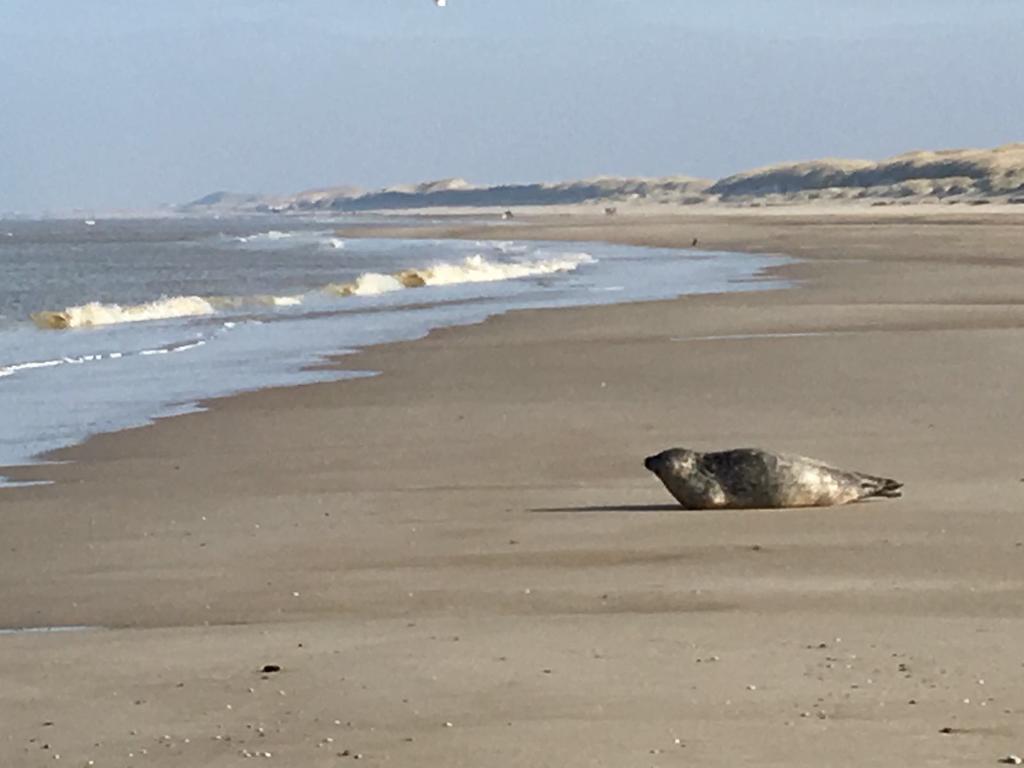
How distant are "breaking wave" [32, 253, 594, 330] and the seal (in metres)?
23.0

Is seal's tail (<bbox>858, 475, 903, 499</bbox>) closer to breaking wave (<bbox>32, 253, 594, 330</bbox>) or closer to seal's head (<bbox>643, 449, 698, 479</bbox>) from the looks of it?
seal's head (<bbox>643, 449, 698, 479</bbox>)

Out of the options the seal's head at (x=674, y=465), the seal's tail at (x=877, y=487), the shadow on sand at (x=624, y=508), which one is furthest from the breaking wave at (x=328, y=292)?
the seal's tail at (x=877, y=487)

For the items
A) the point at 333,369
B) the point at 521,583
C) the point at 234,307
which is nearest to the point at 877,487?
the point at 521,583

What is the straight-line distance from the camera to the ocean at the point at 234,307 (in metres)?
18.0

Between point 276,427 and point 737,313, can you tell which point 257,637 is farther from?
point 737,313

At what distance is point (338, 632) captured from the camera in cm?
745

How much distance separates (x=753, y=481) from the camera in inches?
403

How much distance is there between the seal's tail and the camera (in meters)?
10.3

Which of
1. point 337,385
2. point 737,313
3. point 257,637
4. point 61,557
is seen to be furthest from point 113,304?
point 257,637

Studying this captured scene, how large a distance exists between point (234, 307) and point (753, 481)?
26.5 m

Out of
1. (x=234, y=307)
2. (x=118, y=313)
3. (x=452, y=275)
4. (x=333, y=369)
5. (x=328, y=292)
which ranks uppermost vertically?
(x=333, y=369)

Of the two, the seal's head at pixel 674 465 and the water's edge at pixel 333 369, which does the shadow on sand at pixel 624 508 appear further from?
the water's edge at pixel 333 369

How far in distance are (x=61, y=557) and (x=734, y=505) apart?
3457 mm

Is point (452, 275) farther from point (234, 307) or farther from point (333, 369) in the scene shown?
point (333, 369)
